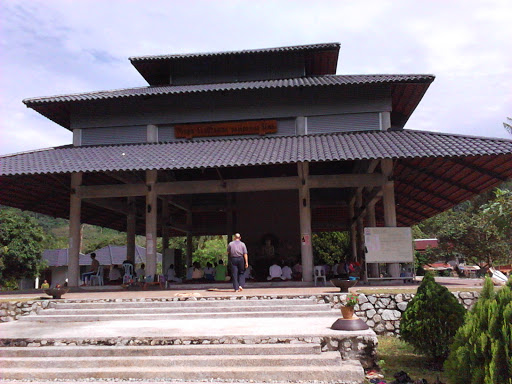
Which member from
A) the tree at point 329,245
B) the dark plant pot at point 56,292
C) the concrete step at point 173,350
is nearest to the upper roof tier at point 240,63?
the dark plant pot at point 56,292

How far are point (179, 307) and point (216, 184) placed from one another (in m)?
4.79

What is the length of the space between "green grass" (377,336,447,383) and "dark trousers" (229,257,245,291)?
3581mm

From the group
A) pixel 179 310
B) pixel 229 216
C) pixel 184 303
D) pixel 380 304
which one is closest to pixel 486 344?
pixel 380 304

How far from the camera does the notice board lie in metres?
11.4

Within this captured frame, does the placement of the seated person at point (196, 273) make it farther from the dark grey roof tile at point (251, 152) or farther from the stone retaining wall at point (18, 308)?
the stone retaining wall at point (18, 308)

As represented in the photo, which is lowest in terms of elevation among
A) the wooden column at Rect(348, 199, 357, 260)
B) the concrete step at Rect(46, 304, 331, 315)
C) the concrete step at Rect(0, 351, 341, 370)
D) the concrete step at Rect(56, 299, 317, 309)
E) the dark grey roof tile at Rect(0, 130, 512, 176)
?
the concrete step at Rect(0, 351, 341, 370)

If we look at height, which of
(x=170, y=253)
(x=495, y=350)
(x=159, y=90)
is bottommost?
(x=495, y=350)

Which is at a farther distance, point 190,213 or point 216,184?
point 190,213

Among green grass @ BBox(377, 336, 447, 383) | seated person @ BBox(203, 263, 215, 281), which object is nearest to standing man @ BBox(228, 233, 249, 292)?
green grass @ BBox(377, 336, 447, 383)

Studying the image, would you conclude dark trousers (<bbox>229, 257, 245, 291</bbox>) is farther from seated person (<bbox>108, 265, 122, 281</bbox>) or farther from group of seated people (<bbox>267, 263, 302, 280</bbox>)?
seated person (<bbox>108, 265, 122, 281</bbox>)

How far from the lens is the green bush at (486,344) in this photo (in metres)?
3.76

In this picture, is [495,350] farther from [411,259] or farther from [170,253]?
[170,253]

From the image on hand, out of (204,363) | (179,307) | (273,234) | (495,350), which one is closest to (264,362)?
(204,363)

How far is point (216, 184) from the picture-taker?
13023mm
